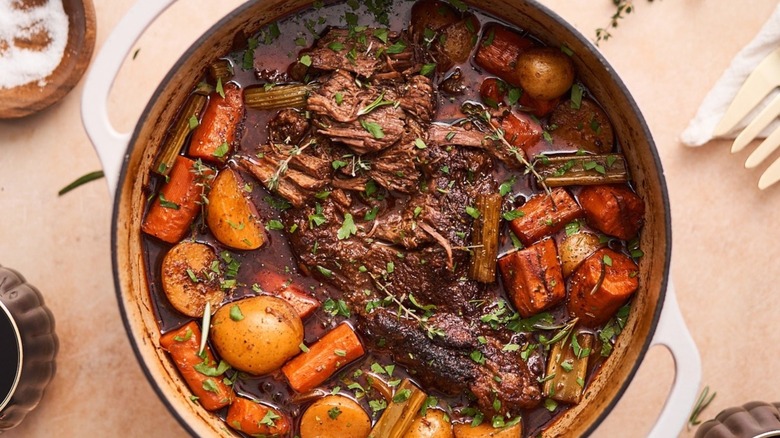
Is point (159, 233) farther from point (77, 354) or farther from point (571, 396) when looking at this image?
point (571, 396)

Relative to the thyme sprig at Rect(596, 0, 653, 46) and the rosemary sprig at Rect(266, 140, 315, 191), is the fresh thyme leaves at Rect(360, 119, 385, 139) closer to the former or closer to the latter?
the rosemary sprig at Rect(266, 140, 315, 191)

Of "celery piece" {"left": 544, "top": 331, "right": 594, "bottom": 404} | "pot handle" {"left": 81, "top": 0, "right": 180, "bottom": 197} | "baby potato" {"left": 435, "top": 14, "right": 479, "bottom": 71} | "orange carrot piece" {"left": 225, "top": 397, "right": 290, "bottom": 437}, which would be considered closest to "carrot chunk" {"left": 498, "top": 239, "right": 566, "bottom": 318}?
"celery piece" {"left": 544, "top": 331, "right": 594, "bottom": 404}

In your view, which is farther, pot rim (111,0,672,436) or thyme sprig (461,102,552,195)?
thyme sprig (461,102,552,195)

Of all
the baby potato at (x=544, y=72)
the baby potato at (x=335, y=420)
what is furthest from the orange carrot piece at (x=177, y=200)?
the baby potato at (x=544, y=72)

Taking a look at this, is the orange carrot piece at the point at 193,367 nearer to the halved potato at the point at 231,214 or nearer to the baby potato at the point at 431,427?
the halved potato at the point at 231,214

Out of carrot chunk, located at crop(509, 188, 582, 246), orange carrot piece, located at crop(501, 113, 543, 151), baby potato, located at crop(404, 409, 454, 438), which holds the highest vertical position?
orange carrot piece, located at crop(501, 113, 543, 151)

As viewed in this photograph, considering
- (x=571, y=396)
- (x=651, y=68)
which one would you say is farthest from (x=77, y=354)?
(x=651, y=68)

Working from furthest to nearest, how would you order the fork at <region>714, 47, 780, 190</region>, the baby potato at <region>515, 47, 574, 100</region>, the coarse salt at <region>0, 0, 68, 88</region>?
1. the coarse salt at <region>0, 0, 68, 88</region>
2. the fork at <region>714, 47, 780, 190</region>
3. the baby potato at <region>515, 47, 574, 100</region>
